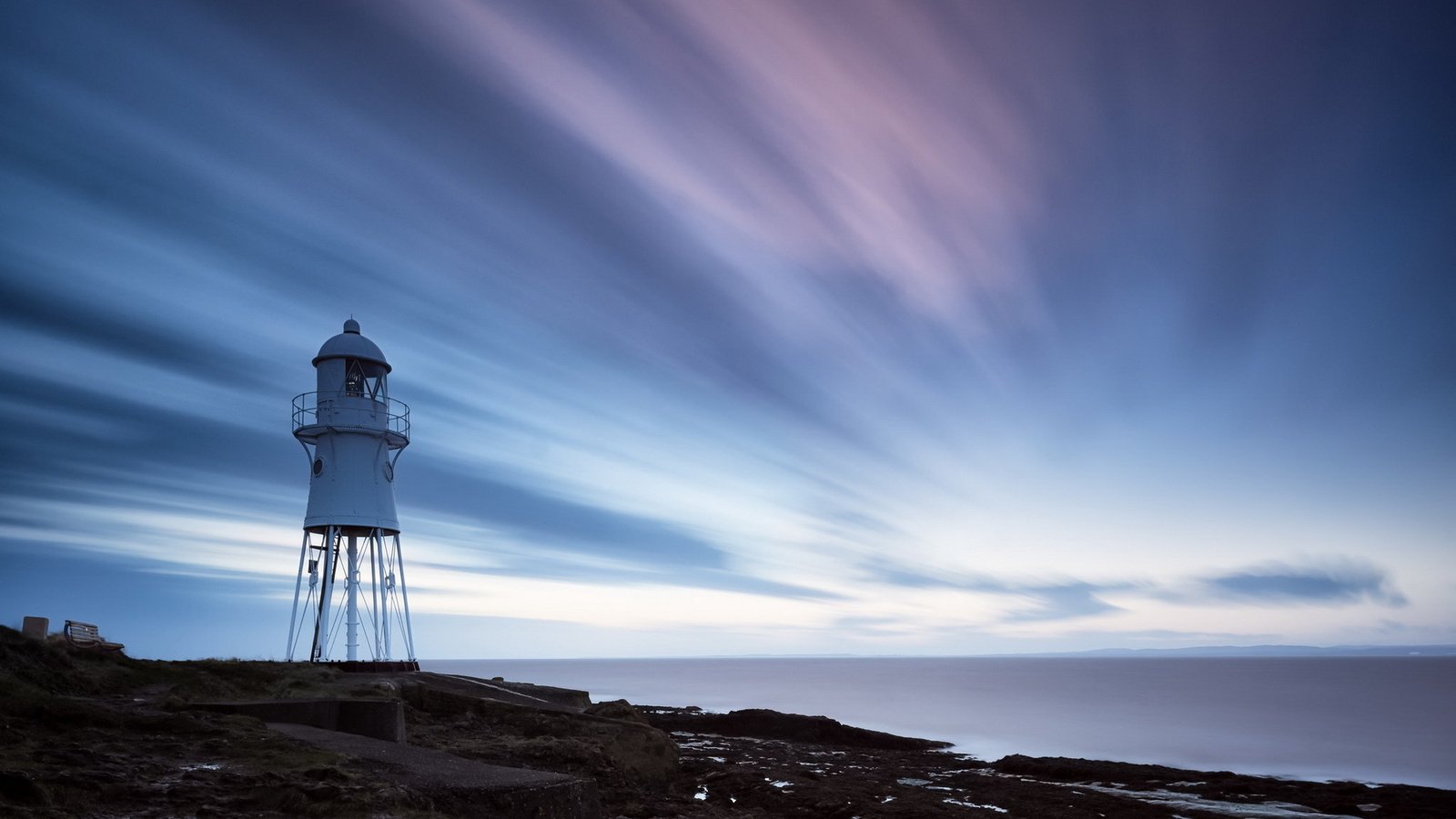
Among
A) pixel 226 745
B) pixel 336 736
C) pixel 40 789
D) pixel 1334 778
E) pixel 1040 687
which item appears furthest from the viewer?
pixel 1040 687

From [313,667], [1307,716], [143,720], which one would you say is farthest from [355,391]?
[1307,716]

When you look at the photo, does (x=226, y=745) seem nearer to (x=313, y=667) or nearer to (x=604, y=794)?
(x=604, y=794)

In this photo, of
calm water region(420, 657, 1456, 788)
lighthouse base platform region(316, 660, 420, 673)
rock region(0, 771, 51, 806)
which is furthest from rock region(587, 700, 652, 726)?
calm water region(420, 657, 1456, 788)

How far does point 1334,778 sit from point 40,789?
91.0 ft

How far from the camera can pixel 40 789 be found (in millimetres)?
5449

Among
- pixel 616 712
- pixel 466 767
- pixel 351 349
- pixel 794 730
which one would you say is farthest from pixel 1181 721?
pixel 466 767

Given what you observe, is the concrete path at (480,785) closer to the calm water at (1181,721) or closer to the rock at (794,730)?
the rock at (794,730)

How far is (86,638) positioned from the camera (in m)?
15.5

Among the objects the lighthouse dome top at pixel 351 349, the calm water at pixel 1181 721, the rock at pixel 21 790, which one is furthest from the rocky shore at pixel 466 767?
the lighthouse dome top at pixel 351 349

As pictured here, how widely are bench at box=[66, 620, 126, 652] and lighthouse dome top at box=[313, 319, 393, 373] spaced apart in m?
10.5

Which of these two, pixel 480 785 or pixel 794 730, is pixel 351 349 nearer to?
pixel 794 730

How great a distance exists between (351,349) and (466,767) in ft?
65.0

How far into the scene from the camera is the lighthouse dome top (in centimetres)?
2569

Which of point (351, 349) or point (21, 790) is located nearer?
point (21, 790)
